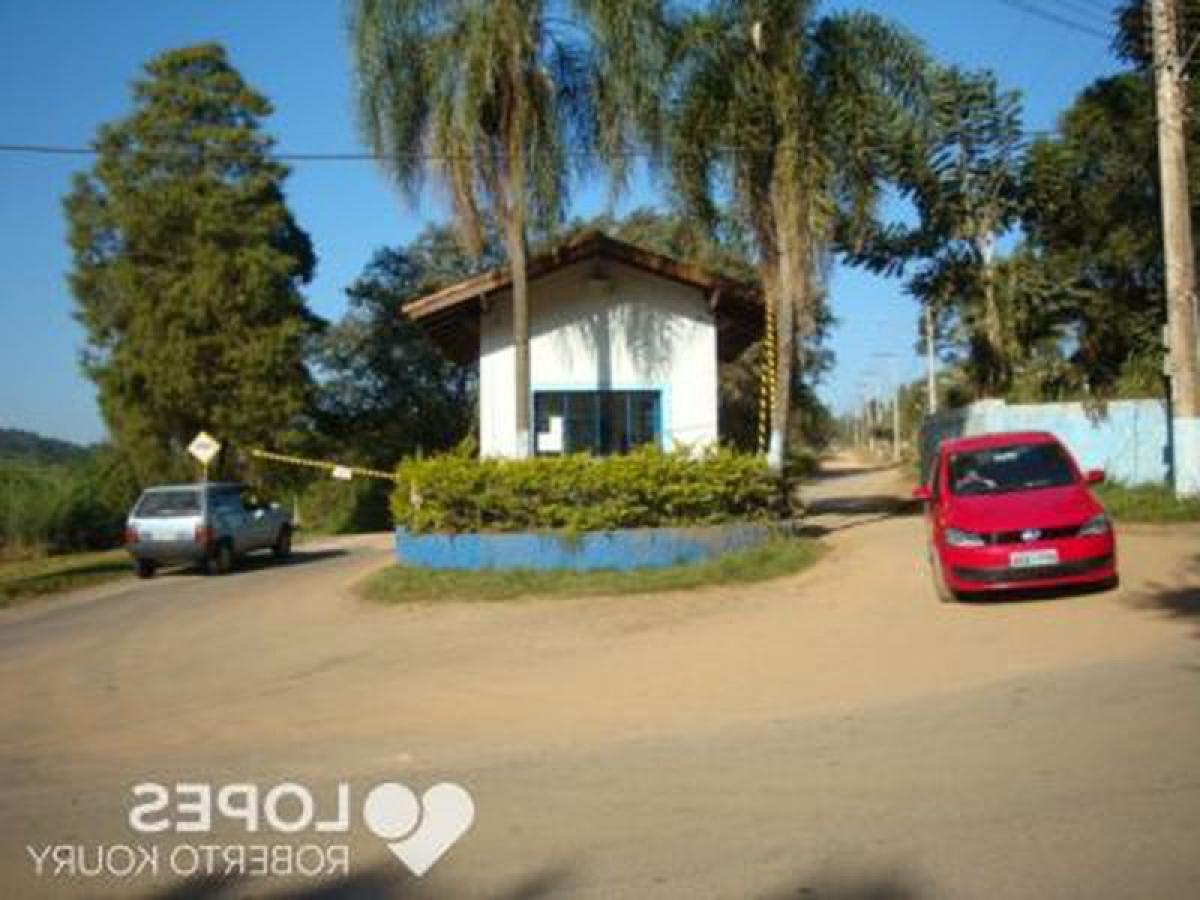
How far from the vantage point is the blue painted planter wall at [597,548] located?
16.7 meters

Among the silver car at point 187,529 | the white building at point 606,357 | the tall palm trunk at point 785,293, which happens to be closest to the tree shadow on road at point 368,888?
the tall palm trunk at point 785,293

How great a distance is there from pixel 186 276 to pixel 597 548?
24441 mm

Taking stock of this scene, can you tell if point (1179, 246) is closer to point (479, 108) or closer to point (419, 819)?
point (479, 108)

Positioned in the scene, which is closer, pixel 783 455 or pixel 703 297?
pixel 783 455

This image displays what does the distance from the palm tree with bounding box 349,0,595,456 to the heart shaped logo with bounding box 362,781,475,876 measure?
43.1 ft

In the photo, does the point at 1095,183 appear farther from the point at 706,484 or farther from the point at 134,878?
the point at 134,878

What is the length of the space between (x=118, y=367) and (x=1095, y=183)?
88.5ft

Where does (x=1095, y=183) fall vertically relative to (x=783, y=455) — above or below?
above

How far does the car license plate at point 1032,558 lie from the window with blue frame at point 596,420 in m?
11.0

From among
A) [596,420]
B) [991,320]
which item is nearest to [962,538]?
[596,420]

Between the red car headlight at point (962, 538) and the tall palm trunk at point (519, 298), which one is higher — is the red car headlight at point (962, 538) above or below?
below

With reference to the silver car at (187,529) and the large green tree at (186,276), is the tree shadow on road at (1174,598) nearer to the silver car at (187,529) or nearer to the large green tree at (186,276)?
the silver car at (187,529)

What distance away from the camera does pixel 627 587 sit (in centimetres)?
1544

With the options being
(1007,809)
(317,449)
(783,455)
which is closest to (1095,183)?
(783,455)
